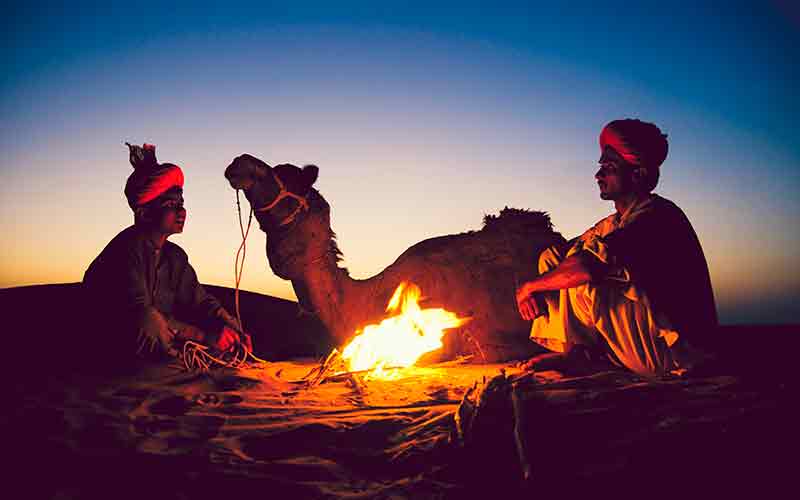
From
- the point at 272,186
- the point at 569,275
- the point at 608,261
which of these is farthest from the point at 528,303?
the point at 272,186

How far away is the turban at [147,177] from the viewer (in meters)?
5.07

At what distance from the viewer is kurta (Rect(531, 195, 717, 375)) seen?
371 cm

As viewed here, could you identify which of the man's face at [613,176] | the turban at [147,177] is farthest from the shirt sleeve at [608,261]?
the turban at [147,177]

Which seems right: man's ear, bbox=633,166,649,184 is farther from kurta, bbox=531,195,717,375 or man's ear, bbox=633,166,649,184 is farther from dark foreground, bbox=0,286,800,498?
dark foreground, bbox=0,286,800,498

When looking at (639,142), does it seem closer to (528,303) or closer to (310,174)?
(528,303)

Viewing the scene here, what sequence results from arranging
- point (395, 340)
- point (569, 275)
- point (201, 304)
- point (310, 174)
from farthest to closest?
point (201, 304)
point (310, 174)
point (395, 340)
point (569, 275)

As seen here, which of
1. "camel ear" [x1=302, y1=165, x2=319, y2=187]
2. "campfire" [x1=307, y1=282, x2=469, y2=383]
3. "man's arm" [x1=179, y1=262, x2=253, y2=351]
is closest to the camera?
"campfire" [x1=307, y1=282, x2=469, y2=383]

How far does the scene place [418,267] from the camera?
5613 millimetres

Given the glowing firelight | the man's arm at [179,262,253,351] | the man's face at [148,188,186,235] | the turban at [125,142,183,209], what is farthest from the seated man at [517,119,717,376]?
the turban at [125,142,183,209]

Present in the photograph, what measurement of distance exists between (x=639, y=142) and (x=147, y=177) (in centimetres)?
425

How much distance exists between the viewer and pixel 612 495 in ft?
6.31

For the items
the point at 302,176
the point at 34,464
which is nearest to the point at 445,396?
the point at 34,464

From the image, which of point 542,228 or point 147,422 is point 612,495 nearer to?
point 147,422

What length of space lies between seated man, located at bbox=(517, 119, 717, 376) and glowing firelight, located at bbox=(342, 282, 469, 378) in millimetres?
1095
